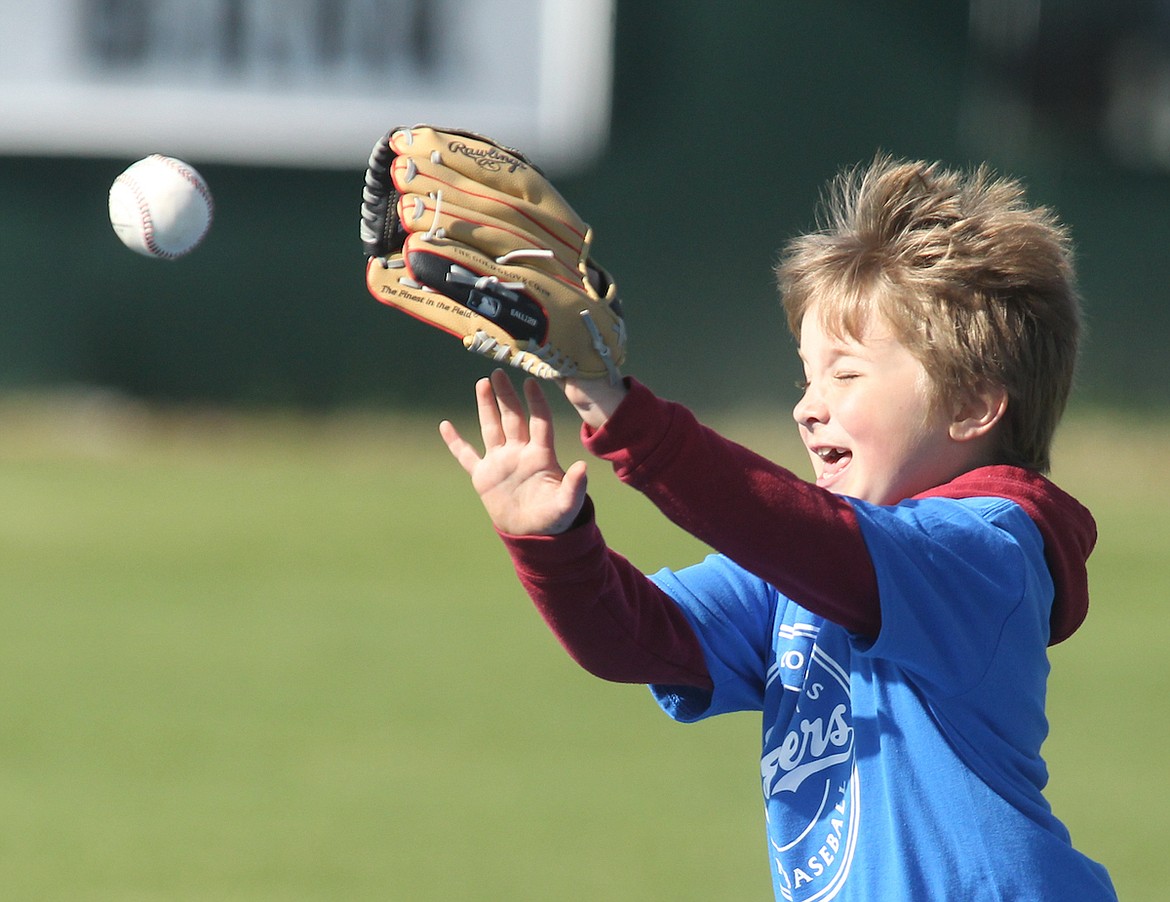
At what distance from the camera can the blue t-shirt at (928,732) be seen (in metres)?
2.02

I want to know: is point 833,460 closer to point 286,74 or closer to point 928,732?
point 928,732

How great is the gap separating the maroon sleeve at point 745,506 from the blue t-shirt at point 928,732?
4 cm

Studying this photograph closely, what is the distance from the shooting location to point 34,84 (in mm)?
13523

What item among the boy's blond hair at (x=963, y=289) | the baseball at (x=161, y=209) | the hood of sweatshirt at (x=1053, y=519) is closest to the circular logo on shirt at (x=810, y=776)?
the hood of sweatshirt at (x=1053, y=519)

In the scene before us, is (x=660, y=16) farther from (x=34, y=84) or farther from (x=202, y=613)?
(x=202, y=613)

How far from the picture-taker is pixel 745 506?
1943 millimetres

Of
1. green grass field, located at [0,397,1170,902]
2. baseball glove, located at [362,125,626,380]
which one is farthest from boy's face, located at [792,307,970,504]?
green grass field, located at [0,397,1170,902]

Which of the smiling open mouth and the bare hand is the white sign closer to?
the smiling open mouth

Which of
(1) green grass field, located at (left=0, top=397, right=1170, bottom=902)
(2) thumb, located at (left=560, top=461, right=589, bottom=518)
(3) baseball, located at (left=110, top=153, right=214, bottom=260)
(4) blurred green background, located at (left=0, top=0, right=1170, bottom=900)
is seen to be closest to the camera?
Result: (2) thumb, located at (left=560, top=461, right=589, bottom=518)

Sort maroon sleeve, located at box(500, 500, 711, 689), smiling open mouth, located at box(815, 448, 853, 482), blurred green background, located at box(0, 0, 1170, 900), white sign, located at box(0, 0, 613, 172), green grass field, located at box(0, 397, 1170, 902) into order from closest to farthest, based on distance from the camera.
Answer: maroon sleeve, located at box(500, 500, 711, 689) → smiling open mouth, located at box(815, 448, 853, 482) → green grass field, located at box(0, 397, 1170, 902) → blurred green background, located at box(0, 0, 1170, 900) → white sign, located at box(0, 0, 613, 172)

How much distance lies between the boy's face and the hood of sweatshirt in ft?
0.15

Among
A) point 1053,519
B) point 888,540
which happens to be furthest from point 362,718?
point 888,540

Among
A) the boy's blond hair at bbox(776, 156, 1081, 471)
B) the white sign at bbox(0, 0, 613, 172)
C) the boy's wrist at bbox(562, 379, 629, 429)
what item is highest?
the boy's blond hair at bbox(776, 156, 1081, 471)

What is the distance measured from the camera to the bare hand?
2.13 m
